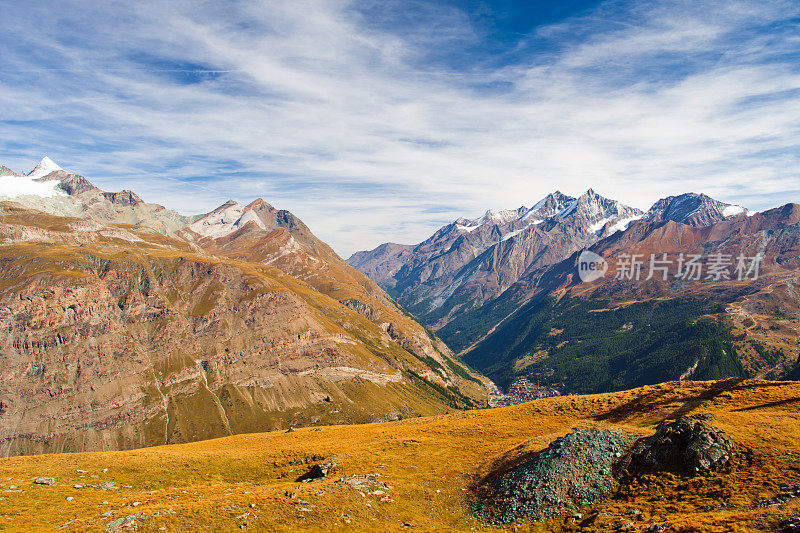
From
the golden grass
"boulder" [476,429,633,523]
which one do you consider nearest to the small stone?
the golden grass

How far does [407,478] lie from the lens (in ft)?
164

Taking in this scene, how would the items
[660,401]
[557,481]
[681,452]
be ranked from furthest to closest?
[660,401]
[557,481]
[681,452]

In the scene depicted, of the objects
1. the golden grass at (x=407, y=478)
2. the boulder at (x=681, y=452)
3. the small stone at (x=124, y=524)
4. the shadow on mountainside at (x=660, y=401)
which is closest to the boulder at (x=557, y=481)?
the golden grass at (x=407, y=478)

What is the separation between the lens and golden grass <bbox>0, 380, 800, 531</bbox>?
33.5 meters

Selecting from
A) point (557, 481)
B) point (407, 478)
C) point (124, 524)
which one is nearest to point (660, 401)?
point (557, 481)

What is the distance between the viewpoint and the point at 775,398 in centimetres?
5344

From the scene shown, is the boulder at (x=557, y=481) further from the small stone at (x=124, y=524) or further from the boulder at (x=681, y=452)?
the small stone at (x=124, y=524)

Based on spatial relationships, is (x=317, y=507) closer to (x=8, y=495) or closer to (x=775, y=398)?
(x=8, y=495)

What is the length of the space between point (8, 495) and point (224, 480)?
2480 centimetres

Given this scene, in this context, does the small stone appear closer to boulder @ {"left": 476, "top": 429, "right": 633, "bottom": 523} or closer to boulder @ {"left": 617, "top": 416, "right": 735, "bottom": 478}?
boulder @ {"left": 476, "top": 429, "right": 633, "bottom": 523}

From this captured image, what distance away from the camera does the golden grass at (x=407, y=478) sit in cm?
3347

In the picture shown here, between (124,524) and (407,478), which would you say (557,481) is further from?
(124,524)

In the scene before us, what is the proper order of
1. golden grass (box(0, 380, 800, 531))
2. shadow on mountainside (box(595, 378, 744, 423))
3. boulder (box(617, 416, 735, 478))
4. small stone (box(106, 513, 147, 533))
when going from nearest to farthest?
1. golden grass (box(0, 380, 800, 531))
2. small stone (box(106, 513, 147, 533))
3. boulder (box(617, 416, 735, 478))
4. shadow on mountainside (box(595, 378, 744, 423))

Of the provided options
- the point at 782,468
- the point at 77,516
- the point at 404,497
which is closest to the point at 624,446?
the point at 782,468
